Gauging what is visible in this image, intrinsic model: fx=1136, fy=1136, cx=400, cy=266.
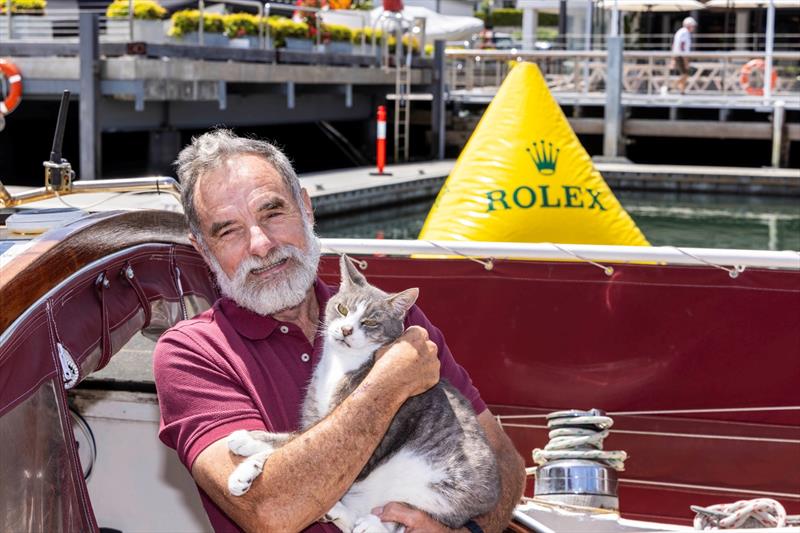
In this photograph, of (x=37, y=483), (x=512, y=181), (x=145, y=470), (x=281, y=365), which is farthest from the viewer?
(x=512, y=181)

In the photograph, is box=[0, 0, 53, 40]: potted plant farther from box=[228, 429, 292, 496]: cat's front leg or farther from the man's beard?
box=[228, 429, 292, 496]: cat's front leg

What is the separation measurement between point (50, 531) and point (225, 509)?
40 cm

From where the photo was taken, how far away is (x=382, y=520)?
2271 millimetres

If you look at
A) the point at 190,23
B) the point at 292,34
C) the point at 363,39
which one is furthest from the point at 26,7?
the point at 363,39

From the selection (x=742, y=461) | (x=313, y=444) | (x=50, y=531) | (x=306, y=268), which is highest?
(x=306, y=268)

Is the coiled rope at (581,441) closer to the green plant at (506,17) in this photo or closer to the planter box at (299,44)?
the planter box at (299,44)

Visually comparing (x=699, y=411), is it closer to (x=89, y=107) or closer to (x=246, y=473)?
(x=246, y=473)

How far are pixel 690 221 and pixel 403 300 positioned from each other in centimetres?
1422

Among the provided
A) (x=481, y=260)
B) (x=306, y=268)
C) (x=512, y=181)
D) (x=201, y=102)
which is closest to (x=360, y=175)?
(x=201, y=102)

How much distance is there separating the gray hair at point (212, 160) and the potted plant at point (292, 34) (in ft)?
52.2

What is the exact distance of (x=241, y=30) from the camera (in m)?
17.5

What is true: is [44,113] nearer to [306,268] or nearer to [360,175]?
[360,175]

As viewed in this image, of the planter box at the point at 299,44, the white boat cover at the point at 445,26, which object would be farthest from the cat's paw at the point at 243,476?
the white boat cover at the point at 445,26

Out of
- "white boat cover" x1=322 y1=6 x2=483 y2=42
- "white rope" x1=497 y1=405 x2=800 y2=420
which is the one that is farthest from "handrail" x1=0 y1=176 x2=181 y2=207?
"white boat cover" x1=322 y1=6 x2=483 y2=42
